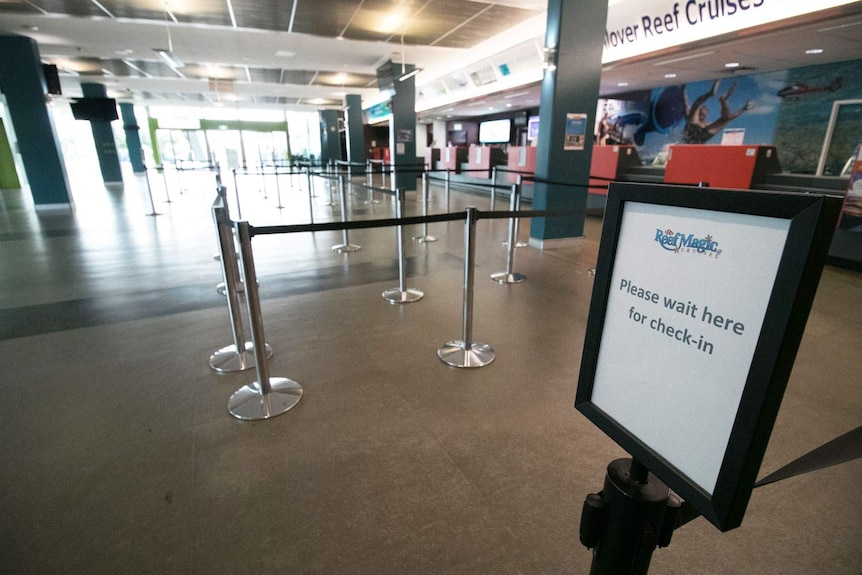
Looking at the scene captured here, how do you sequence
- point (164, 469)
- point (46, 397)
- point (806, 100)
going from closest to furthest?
point (164, 469)
point (46, 397)
point (806, 100)

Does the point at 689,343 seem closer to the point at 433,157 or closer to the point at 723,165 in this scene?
the point at 723,165

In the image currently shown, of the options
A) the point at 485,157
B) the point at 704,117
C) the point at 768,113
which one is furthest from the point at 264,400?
the point at 704,117

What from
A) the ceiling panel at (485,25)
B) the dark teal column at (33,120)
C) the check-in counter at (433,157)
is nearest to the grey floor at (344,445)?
the ceiling panel at (485,25)

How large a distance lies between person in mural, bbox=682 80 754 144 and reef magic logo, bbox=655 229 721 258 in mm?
12181

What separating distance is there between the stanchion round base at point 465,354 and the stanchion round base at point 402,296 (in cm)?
103

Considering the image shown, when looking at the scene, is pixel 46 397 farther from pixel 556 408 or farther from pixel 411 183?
pixel 411 183

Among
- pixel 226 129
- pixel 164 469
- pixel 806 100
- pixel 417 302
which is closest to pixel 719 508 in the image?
pixel 164 469

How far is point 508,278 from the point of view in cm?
457

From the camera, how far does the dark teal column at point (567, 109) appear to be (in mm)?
5184

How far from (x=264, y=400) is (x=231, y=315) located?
0.73m

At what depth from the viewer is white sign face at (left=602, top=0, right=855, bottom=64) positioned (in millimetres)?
4922

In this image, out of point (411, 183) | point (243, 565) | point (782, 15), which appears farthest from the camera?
point (411, 183)

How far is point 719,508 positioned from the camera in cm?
61

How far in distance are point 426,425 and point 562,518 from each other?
0.81 m
